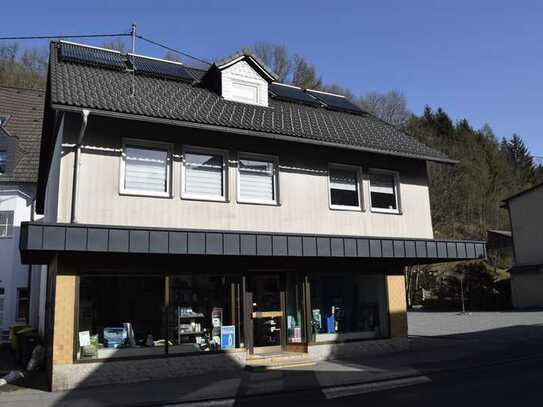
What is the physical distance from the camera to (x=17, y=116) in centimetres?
2966

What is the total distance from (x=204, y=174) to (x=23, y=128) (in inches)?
810

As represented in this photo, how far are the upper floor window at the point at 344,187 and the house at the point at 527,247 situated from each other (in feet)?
69.1

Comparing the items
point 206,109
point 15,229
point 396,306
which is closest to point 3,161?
point 15,229

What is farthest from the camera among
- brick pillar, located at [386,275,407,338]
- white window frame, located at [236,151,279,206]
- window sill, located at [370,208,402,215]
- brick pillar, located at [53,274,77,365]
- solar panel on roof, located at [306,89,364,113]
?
solar panel on roof, located at [306,89,364,113]

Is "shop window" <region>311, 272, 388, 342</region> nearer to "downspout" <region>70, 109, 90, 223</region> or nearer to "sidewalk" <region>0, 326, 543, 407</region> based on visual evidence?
"sidewalk" <region>0, 326, 543, 407</region>

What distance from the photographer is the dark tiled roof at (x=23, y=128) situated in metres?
24.6

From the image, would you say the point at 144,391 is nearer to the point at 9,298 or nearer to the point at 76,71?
the point at 76,71

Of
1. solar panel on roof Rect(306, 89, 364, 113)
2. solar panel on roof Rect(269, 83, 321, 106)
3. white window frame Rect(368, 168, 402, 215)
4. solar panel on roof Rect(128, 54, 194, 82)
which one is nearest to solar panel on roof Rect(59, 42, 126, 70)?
solar panel on roof Rect(128, 54, 194, 82)

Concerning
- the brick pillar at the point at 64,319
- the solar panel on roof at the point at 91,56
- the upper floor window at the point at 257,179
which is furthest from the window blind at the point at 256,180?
the solar panel on roof at the point at 91,56

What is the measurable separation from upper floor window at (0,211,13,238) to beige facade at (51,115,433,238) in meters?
15.3

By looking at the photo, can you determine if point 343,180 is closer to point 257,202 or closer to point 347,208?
point 347,208

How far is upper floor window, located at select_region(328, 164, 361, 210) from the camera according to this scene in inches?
543

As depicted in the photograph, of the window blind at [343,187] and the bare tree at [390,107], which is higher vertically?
the bare tree at [390,107]

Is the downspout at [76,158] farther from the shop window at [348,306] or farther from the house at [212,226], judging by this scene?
the shop window at [348,306]
